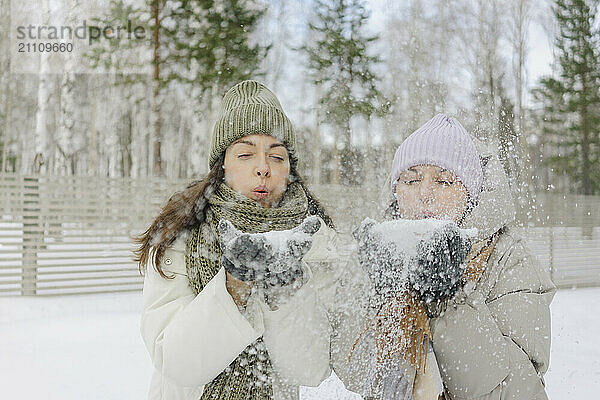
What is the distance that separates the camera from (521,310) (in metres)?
0.49

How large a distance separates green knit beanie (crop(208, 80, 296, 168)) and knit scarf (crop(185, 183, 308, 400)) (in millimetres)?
49

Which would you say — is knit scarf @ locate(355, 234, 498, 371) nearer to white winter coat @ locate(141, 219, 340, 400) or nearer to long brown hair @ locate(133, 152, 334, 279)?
white winter coat @ locate(141, 219, 340, 400)

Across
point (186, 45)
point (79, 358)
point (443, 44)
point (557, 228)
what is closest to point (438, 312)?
point (557, 228)

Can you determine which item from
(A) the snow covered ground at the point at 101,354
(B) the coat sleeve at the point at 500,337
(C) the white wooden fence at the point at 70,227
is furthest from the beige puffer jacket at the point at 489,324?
(C) the white wooden fence at the point at 70,227

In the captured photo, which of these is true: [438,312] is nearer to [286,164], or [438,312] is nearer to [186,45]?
[286,164]

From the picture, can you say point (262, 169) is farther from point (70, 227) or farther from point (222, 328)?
point (70, 227)

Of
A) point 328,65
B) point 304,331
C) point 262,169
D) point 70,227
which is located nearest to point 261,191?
point 262,169

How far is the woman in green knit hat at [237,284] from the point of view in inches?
18.8

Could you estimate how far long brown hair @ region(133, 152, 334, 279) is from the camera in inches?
21.8

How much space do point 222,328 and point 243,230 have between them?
0.11 m

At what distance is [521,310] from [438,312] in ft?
0.28

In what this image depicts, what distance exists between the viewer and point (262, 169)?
0.54m

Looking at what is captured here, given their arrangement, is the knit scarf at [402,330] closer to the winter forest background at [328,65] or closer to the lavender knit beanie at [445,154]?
the lavender knit beanie at [445,154]

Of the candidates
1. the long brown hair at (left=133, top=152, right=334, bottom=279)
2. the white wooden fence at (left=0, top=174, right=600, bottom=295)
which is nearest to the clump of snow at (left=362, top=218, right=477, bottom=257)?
the long brown hair at (left=133, top=152, right=334, bottom=279)
